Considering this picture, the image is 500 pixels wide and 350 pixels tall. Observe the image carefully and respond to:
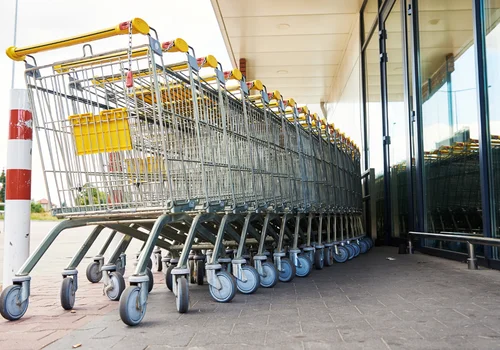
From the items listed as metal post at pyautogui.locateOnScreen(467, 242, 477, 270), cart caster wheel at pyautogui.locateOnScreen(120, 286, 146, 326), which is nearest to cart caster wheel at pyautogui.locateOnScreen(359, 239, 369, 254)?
metal post at pyautogui.locateOnScreen(467, 242, 477, 270)

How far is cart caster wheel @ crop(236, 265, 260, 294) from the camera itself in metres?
3.91

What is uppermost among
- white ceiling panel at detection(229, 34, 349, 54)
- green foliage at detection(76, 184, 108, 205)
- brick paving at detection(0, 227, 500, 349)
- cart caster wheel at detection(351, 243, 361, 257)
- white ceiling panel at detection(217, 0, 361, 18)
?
white ceiling panel at detection(229, 34, 349, 54)

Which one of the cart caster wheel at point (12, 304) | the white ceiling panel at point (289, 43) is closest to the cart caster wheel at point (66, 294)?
the cart caster wheel at point (12, 304)

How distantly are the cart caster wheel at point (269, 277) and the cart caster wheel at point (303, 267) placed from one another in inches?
29.5

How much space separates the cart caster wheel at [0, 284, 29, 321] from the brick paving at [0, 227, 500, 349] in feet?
0.19

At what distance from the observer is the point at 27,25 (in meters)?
4.62

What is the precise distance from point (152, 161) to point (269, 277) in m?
1.42

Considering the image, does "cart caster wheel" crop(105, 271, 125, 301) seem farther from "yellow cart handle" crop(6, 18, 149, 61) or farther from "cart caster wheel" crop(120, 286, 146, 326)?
"yellow cart handle" crop(6, 18, 149, 61)

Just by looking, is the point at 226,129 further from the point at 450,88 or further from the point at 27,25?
the point at 450,88

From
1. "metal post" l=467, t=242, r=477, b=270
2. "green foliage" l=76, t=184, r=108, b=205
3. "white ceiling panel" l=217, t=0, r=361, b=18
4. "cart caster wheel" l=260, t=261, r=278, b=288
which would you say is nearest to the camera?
"green foliage" l=76, t=184, r=108, b=205

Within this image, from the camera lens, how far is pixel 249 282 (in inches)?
154

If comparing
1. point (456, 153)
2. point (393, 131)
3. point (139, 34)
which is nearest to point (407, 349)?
point (139, 34)

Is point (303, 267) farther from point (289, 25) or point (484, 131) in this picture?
point (289, 25)

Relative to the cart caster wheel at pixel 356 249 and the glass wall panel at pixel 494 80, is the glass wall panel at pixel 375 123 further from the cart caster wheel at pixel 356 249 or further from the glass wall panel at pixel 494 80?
the glass wall panel at pixel 494 80
